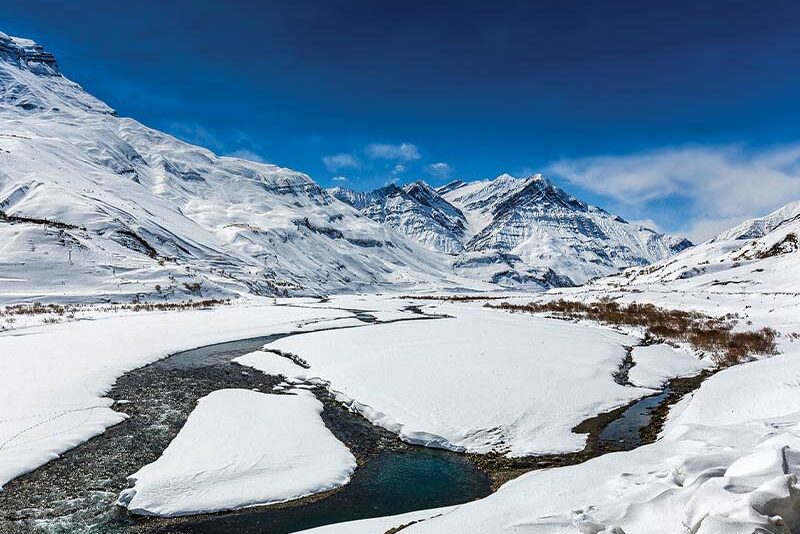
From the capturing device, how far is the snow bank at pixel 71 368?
13.4 metres

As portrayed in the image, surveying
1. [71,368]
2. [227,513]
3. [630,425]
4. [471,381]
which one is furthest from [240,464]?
[71,368]

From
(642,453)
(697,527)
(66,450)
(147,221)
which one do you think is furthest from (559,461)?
(147,221)

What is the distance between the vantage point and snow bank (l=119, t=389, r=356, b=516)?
419 inches

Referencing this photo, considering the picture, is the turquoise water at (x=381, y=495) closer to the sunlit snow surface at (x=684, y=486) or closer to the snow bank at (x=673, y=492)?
the sunlit snow surface at (x=684, y=486)

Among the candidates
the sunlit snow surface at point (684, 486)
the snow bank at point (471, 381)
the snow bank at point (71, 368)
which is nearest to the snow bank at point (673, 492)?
the sunlit snow surface at point (684, 486)

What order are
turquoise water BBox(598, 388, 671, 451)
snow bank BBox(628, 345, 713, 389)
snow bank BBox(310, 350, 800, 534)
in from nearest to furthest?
1. snow bank BBox(310, 350, 800, 534)
2. turquoise water BBox(598, 388, 671, 451)
3. snow bank BBox(628, 345, 713, 389)

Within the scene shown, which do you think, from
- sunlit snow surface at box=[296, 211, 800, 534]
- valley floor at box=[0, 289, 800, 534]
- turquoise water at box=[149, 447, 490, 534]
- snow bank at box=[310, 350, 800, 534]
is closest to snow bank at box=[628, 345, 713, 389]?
valley floor at box=[0, 289, 800, 534]

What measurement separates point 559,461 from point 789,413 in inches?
242

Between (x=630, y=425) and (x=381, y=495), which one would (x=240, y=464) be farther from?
(x=630, y=425)

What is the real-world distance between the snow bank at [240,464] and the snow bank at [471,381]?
116 inches

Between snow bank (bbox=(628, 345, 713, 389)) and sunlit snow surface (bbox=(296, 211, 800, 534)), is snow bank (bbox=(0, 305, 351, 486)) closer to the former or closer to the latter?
sunlit snow surface (bbox=(296, 211, 800, 534))

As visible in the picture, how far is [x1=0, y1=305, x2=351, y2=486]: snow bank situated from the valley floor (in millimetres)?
92

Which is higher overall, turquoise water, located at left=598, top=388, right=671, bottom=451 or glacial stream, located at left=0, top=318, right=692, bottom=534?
turquoise water, located at left=598, top=388, right=671, bottom=451

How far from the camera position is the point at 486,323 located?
41656 millimetres
